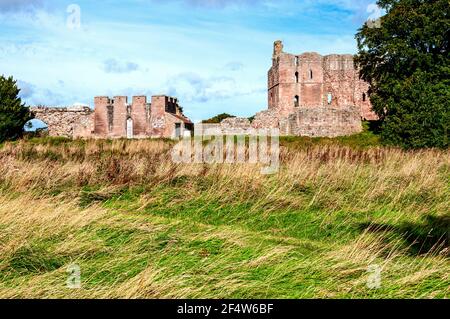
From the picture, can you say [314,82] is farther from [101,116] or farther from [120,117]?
[101,116]

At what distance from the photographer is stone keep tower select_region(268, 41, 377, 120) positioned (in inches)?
1898

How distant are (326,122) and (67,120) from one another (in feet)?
68.6

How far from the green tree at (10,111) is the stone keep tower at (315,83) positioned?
72.2ft

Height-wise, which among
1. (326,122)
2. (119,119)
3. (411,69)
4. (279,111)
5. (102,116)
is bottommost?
(326,122)

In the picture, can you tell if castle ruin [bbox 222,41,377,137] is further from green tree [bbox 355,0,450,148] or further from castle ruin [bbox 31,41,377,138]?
green tree [bbox 355,0,450,148]

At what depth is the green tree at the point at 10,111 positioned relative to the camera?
111 ft

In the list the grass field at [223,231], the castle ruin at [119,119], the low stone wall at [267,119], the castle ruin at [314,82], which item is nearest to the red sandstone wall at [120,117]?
the castle ruin at [119,119]

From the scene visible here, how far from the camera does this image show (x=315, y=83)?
159 feet

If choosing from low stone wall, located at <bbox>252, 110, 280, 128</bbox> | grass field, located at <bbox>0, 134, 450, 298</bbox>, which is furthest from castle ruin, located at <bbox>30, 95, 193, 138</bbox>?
grass field, located at <bbox>0, 134, 450, 298</bbox>

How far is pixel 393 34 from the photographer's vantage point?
31828 mm

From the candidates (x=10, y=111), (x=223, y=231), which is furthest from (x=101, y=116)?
(x=223, y=231)

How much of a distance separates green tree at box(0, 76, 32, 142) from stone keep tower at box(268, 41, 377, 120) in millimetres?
21994
